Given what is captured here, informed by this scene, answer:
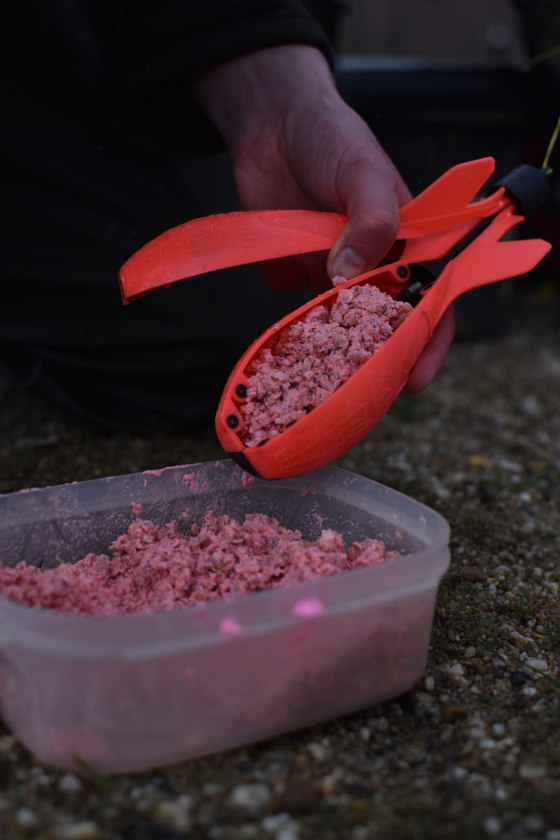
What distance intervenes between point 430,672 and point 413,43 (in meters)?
4.06

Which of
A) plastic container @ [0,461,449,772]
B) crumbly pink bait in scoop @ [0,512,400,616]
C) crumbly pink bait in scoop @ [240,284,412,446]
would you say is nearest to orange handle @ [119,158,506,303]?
crumbly pink bait in scoop @ [240,284,412,446]

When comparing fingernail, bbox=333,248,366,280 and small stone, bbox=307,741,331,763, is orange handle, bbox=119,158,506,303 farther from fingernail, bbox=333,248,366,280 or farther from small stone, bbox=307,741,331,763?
small stone, bbox=307,741,331,763

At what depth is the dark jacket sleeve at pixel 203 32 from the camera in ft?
4.81

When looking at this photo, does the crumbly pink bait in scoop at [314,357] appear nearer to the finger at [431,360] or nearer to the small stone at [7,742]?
the finger at [431,360]

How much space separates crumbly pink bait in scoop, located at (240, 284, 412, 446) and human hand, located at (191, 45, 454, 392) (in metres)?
0.12

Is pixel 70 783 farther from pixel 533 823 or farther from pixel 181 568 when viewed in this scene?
pixel 533 823

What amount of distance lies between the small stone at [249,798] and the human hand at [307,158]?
60 cm

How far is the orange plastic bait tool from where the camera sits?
3.27 ft

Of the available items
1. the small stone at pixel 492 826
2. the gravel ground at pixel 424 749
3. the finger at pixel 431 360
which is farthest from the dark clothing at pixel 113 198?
the small stone at pixel 492 826

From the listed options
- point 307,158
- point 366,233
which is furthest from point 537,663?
point 307,158

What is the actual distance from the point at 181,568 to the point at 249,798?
Result: 0.27m

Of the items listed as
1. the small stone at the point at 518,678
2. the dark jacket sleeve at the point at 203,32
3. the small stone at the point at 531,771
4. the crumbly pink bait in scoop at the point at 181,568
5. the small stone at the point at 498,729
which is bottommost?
the small stone at the point at 518,678

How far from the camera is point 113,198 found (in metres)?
1.65

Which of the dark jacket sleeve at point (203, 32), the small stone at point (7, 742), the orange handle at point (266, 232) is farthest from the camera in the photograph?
the dark jacket sleeve at point (203, 32)
